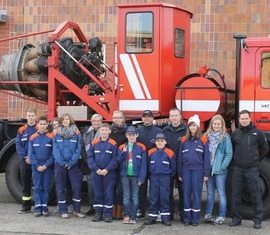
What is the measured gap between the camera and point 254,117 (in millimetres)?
8539

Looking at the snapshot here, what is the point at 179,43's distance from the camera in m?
9.47

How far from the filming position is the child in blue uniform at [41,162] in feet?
28.5

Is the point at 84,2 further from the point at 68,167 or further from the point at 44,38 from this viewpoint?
the point at 68,167

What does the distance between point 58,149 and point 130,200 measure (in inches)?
50.4

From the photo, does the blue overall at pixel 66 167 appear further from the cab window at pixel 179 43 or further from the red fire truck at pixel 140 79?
the cab window at pixel 179 43

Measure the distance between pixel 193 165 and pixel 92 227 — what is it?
5.32 ft

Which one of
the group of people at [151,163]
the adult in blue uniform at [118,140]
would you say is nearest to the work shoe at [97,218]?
the group of people at [151,163]

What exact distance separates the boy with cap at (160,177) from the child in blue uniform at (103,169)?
0.55 meters

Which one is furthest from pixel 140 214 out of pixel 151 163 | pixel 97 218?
pixel 151 163

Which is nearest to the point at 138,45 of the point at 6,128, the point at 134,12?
the point at 134,12

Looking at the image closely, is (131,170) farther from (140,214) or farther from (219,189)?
(219,189)

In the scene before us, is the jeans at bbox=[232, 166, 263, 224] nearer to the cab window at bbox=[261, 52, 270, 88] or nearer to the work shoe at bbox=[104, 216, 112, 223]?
the cab window at bbox=[261, 52, 270, 88]

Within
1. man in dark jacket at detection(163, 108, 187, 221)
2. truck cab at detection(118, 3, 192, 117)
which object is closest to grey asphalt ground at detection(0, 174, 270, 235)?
man in dark jacket at detection(163, 108, 187, 221)

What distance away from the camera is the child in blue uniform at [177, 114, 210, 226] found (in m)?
8.04
